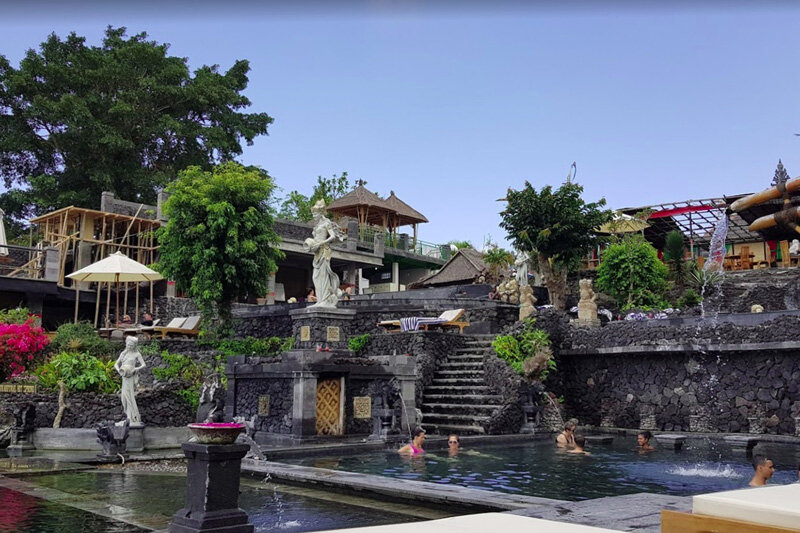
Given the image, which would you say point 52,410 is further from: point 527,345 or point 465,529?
point 465,529

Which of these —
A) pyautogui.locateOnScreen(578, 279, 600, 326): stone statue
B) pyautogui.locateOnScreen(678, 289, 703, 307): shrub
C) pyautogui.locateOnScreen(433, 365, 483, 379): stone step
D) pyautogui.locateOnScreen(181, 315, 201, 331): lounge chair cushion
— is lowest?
pyautogui.locateOnScreen(433, 365, 483, 379): stone step

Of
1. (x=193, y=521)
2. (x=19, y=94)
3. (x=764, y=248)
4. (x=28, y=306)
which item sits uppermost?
(x=19, y=94)

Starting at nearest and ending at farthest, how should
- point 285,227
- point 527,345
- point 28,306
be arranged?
point 527,345 → point 28,306 → point 285,227

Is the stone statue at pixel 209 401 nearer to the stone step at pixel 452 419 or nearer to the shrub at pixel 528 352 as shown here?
the stone step at pixel 452 419

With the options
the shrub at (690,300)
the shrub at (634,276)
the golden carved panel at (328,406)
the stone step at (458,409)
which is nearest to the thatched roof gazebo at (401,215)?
the shrub at (634,276)

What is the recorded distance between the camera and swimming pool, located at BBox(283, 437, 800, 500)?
956cm

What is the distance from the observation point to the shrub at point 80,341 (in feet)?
68.0

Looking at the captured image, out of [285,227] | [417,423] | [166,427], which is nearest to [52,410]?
[166,427]

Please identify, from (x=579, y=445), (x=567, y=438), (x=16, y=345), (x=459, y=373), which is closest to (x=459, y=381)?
(x=459, y=373)

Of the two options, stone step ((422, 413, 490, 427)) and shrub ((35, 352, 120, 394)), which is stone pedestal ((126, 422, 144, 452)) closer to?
shrub ((35, 352, 120, 394))

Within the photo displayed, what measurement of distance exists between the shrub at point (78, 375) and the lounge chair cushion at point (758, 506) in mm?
15955

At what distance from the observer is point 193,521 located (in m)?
6.00

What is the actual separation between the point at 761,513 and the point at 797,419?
48.4ft

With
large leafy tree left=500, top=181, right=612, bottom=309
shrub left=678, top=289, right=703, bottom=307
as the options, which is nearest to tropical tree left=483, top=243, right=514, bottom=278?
large leafy tree left=500, top=181, right=612, bottom=309
